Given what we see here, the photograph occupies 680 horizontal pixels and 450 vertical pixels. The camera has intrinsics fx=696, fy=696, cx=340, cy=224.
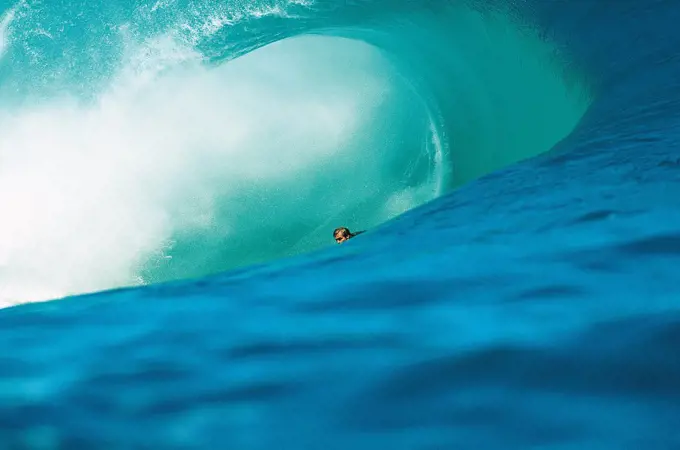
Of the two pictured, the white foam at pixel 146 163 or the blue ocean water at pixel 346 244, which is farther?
the white foam at pixel 146 163

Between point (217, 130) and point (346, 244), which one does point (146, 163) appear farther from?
point (346, 244)

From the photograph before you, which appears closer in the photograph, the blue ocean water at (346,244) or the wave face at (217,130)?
the blue ocean water at (346,244)

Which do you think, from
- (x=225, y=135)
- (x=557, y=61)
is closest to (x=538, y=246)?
(x=557, y=61)

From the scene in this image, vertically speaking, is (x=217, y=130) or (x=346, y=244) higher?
(x=217, y=130)

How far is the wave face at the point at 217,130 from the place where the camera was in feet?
23.6

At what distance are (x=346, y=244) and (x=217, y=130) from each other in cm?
648

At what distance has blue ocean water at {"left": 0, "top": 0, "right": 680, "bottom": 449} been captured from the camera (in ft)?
2.69

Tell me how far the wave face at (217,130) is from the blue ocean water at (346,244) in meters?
0.03

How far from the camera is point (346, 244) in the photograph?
5.53ft

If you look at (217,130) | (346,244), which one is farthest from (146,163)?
(346,244)

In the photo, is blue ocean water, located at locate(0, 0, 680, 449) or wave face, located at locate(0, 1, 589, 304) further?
wave face, located at locate(0, 1, 589, 304)

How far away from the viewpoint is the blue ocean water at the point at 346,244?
32.3 inches

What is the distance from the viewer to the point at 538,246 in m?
1.33

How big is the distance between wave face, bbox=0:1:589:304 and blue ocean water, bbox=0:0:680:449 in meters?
0.03
